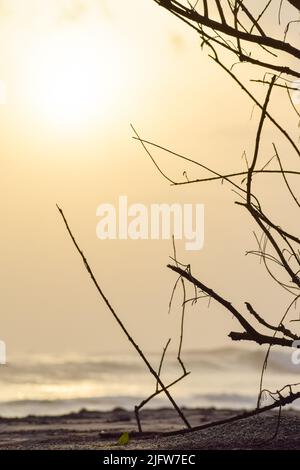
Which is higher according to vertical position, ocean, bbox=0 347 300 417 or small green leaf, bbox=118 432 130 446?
ocean, bbox=0 347 300 417

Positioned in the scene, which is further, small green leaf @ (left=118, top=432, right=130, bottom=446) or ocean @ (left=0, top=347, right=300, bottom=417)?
ocean @ (left=0, top=347, right=300, bottom=417)

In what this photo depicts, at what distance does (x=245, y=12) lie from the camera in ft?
11.4

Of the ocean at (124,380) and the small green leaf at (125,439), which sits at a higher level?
the ocean at (124,380)

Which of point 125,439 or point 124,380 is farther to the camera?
point 124,380

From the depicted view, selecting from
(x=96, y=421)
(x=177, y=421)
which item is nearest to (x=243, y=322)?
(x=177, y=421)

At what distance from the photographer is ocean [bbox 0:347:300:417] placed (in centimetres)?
2062

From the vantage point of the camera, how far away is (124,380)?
2794cm

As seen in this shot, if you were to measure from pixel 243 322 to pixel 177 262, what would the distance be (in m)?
0.30

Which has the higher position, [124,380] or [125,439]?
[124,380]

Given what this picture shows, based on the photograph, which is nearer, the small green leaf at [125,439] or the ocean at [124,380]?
the small green leaf at [125,439]

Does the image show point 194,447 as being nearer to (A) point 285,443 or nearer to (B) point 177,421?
(A) point 285,443

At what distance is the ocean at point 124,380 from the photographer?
20.6 meters

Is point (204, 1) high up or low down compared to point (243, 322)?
up
